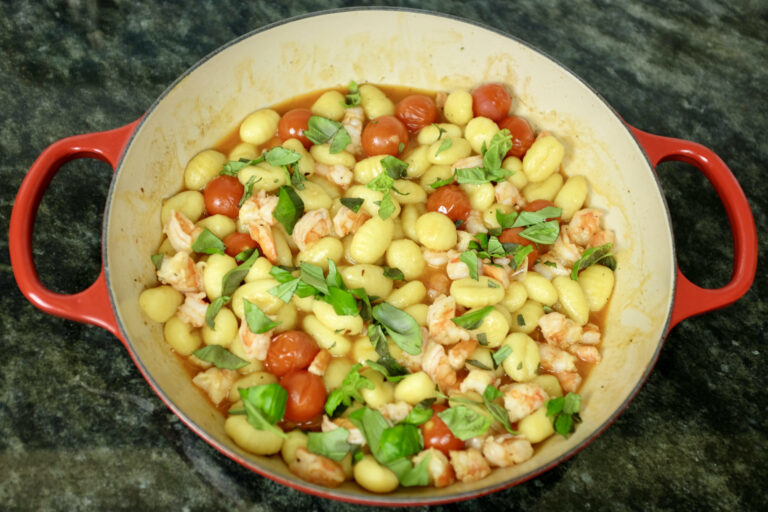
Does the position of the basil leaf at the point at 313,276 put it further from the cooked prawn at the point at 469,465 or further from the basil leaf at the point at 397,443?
the cooked prawn at the point at 469,465

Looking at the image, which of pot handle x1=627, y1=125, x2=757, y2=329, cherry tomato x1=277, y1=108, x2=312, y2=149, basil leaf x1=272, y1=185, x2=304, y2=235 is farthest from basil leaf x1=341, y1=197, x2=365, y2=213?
pot handle x1=627, y1=125, x2=757, y2=329

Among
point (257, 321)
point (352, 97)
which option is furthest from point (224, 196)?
point (352, 97)

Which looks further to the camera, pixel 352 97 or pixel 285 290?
pixel 352 97

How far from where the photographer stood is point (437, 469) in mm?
1320

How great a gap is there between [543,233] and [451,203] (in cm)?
24

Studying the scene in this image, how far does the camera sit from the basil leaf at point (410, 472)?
132 centimetres

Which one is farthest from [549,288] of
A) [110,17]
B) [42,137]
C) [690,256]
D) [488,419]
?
[110,17]

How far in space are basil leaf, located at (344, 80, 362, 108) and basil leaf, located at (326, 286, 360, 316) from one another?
65 cm

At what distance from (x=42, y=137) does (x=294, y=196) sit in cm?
75

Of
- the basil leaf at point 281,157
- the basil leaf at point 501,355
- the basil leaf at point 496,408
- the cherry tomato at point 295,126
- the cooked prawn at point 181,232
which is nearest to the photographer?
the basil leaf at point 496,408

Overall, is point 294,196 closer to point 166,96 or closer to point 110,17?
point 166,96

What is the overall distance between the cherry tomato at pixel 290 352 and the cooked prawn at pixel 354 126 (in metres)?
0.60

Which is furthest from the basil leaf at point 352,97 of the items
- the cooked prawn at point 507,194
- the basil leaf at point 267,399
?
→ the basil leaf at point 267,399

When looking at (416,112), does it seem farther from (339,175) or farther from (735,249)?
(735,249)
